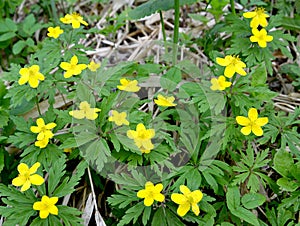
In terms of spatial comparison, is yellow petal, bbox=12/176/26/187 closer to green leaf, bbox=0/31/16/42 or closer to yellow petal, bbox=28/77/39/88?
yellow petal, bbox=28/77/39/88

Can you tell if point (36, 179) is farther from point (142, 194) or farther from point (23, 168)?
point (142, 194)

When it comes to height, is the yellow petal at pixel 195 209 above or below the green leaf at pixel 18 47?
below

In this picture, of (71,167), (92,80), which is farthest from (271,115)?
(71,167)

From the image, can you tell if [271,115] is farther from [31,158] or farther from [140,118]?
[31,158]

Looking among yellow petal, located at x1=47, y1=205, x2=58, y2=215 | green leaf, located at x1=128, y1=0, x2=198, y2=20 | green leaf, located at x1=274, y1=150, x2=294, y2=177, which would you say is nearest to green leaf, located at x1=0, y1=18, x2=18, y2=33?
green leaf, located at x1=128, y1=0, x2=198, y2=20

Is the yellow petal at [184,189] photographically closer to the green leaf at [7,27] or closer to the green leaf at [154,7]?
the green leaf at [154,7]

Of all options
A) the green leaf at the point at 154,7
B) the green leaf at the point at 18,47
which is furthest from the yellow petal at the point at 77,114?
the green leaf at the point at 18,47

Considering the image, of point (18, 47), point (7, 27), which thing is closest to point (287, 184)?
point (18, 47)
